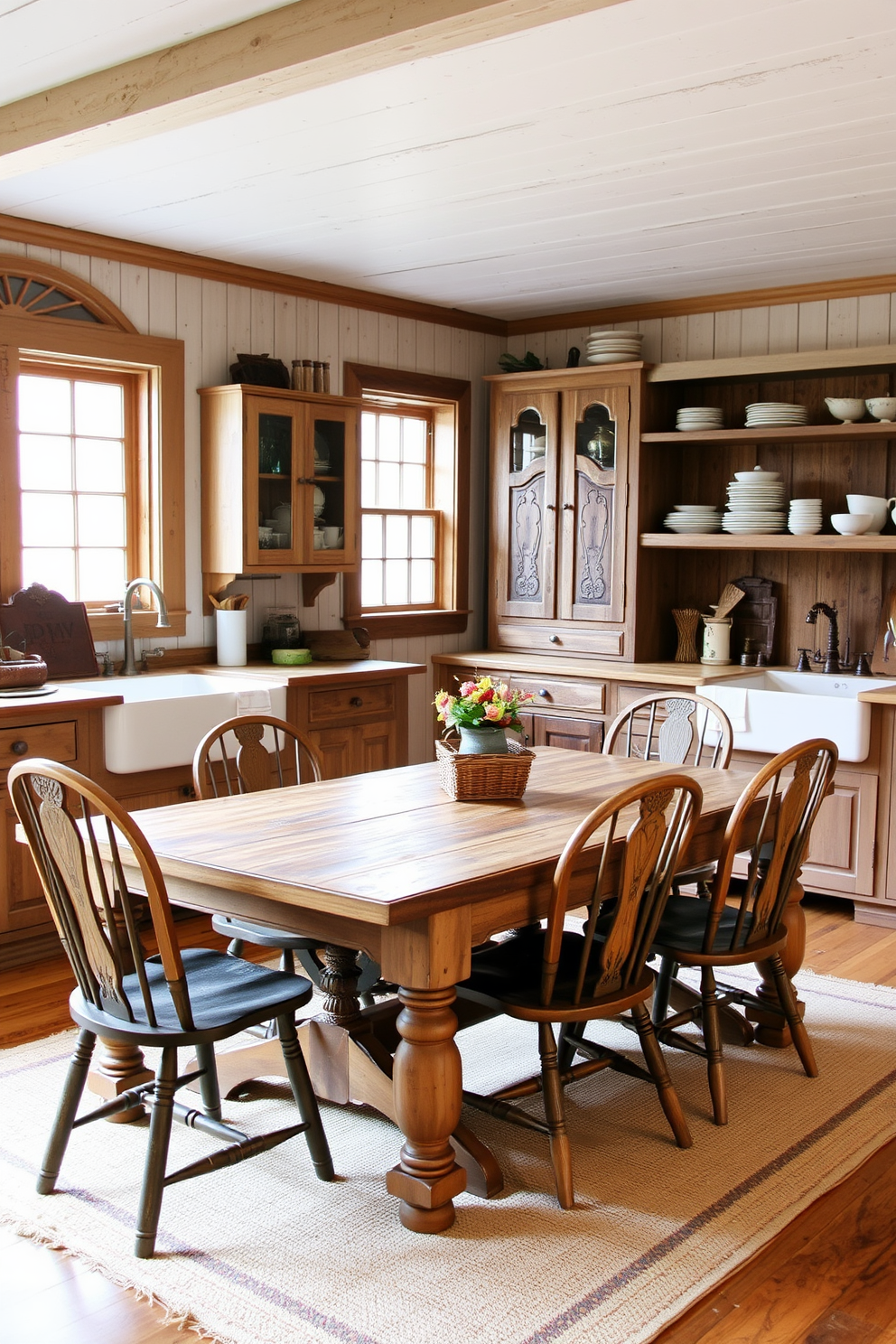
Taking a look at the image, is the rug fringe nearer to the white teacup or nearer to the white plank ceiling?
the white plank ceiling

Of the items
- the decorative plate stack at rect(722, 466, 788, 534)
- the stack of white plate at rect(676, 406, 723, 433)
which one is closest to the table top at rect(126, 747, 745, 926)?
the decorative plate stack at rect(722, 466, 788, 534)

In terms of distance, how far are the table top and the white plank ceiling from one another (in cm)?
173

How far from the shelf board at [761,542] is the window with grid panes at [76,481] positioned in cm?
222

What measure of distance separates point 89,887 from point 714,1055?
4.89 feet

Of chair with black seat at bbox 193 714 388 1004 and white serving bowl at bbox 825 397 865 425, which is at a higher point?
white serving bowl at bbox 825 397 865 425

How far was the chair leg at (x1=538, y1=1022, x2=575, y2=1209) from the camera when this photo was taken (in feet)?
8.27

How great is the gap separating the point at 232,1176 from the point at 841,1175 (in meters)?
1.29

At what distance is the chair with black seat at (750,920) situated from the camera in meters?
2.85

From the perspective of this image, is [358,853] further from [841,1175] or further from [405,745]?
[405,745]

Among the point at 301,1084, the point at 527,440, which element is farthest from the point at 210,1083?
the point at 527,440

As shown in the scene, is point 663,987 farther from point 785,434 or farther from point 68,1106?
point 785,434

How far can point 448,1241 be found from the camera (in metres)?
2.39

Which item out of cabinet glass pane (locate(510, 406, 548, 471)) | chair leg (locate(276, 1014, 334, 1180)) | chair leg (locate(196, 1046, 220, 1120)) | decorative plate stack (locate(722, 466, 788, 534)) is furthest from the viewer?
cabinet glass pane (locate(510, 406, 548, 471))

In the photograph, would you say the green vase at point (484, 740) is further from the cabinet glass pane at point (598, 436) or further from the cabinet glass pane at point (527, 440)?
the cabinet glass pane at point (527, 440)
